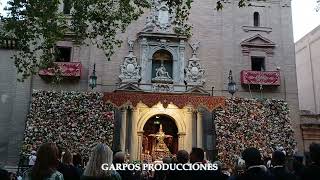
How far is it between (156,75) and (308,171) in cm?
1757

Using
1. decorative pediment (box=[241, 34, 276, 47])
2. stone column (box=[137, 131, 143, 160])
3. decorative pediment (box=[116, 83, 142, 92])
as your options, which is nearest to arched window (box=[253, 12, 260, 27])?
decorative pediment (box=[241, 34, 276, 47])

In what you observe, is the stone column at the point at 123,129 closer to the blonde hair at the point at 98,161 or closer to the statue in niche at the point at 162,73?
the statue in niche at the point at 162,73

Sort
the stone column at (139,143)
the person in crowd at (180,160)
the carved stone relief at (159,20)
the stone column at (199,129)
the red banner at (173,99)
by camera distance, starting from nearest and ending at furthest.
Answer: the person in crowd at (180,160) < the red banner at (173,99) < the stone column at (199,129) < the stone column at (139,143) < the carved stone relief at (159,20)

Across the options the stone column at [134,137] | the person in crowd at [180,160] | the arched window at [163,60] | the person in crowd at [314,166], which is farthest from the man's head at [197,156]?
the arched window at [163,60]

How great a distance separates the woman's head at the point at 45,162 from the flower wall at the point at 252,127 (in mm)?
16239

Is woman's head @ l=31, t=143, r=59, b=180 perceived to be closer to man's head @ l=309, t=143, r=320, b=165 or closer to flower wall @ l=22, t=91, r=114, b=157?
man's head @ l=309, t=143, r=320, b=165

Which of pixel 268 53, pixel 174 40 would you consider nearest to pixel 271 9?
pixel 268 53

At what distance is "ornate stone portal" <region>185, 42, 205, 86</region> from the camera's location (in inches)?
890

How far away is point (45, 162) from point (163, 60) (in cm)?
1892

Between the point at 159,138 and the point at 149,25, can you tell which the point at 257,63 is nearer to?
the point at 149,25

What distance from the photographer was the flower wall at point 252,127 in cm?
2025

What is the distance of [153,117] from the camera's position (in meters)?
22.9

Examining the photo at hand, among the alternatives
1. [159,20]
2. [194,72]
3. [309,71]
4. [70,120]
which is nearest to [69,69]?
[70,120]

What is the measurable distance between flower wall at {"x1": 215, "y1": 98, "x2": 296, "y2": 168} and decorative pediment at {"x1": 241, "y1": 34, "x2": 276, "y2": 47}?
13.2 ft
